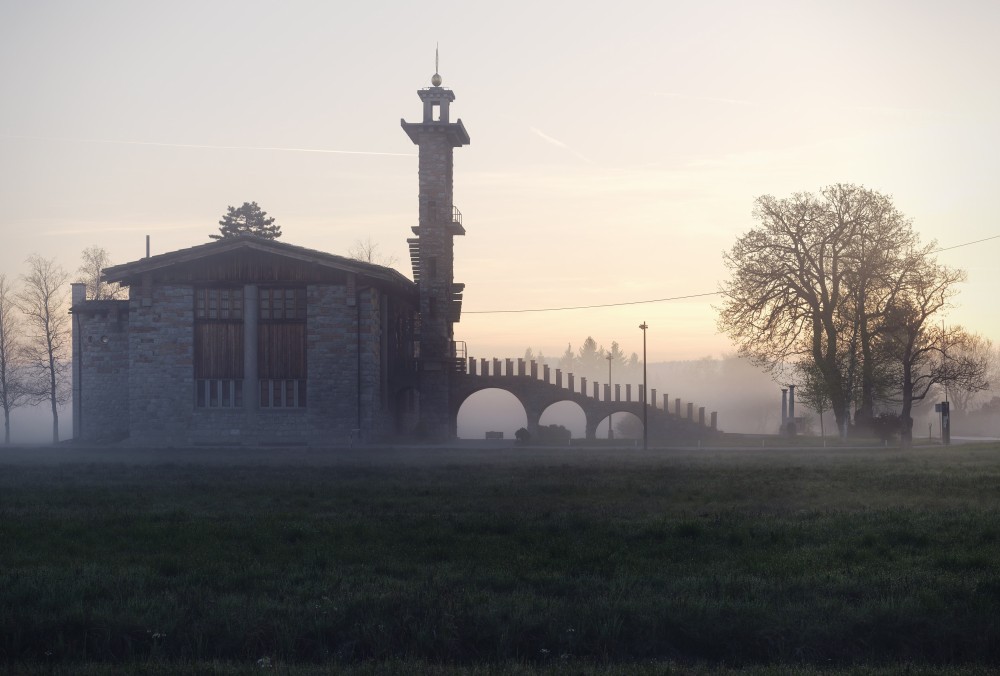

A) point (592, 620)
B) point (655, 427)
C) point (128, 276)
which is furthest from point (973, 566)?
point (655, 427)

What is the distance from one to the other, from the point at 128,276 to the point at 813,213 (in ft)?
124

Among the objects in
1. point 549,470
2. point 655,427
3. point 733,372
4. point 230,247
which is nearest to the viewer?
point 549,470

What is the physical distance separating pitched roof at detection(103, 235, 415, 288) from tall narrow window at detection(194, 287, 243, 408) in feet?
7.12

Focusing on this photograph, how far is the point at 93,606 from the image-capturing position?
10125 mm

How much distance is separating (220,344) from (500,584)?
149 feet

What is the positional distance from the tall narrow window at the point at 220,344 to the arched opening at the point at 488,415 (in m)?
76.9

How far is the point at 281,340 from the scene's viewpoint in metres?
53.8

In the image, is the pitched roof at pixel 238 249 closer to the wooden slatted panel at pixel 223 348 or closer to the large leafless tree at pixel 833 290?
the wooden slatted panel at pixel 223 348

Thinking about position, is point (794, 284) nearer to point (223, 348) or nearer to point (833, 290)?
point (833, 290)

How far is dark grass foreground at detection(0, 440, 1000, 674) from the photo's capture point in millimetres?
9133

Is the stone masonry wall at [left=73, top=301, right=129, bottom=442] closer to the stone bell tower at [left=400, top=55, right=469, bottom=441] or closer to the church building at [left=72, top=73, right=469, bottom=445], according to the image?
the church building at [left=72, top=73, right=469, bottom=445]

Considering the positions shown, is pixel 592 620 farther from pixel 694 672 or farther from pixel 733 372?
pixel 733 372

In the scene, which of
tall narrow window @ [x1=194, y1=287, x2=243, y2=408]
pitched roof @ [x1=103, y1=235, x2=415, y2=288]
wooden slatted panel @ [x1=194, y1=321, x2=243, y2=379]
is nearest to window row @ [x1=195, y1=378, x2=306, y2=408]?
tall narrow window @ [x1=194, y1=287, x2=243, y2=408]

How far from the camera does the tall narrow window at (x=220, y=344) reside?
53844 mm
